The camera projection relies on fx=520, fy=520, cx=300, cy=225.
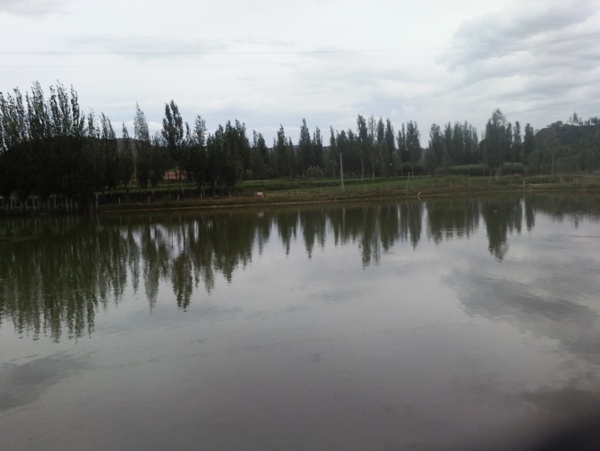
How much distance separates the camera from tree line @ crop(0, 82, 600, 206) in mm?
41094

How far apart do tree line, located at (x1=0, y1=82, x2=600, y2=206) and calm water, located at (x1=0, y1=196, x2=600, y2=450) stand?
1070 inches

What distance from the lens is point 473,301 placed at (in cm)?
997

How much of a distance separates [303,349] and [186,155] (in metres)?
39.4

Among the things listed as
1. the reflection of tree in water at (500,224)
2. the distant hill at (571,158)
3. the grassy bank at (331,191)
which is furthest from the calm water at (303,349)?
the distant hill at (571,158)

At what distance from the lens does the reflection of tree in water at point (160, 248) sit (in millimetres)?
11266

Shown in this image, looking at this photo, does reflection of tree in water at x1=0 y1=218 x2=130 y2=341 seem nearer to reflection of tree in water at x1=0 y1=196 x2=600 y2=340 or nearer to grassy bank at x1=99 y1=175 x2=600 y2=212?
reflection of tree in water at x1=0 y1=196 x2=600 y2=340

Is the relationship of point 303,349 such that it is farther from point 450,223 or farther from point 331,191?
point 331,191

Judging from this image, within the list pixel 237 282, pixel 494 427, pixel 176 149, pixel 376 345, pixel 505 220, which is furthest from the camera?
pixel 176 149

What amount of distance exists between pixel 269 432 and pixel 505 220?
71.1 ft

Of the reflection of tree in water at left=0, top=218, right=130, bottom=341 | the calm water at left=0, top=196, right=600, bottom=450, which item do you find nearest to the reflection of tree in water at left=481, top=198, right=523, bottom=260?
the calm water at left=0, top=196, right=600, bottom=450

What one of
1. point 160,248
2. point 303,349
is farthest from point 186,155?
point 303,349

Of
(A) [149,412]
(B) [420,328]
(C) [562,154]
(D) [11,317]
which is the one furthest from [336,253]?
(C) [562,154]

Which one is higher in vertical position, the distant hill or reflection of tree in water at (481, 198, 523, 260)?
the distant hill

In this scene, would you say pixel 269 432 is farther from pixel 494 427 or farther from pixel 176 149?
pixel 176 149
